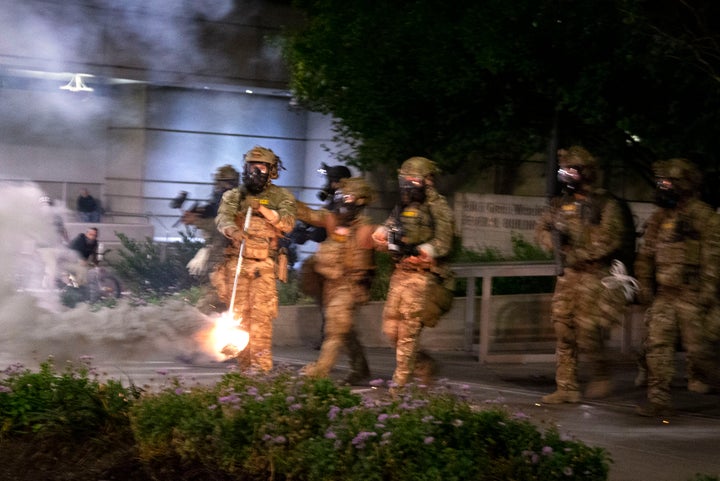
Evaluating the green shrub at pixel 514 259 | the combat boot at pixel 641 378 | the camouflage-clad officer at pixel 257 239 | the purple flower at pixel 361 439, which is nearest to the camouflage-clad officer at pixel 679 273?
the combat boot at pixel 641 378

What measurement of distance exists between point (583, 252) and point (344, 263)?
1.83m

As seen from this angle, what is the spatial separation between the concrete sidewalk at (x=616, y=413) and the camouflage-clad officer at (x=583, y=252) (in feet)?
1.73

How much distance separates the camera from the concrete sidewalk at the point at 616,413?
689 cm

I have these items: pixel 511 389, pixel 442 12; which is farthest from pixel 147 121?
pixel 511 389

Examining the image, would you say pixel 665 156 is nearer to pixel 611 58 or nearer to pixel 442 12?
pixel 611 58

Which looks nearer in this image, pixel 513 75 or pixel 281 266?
pixel 281 266

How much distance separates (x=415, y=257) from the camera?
28.6 feet

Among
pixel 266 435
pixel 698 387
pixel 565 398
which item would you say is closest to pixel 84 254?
pixel 565 398

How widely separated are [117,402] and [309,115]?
16168mm

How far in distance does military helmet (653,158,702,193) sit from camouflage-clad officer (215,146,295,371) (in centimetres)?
287

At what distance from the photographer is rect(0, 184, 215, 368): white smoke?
10.6 m

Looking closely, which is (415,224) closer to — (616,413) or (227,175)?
(616,413)

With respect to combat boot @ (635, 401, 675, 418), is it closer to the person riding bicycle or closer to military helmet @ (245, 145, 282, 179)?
military helmet @ (245, 145, 282, 179)

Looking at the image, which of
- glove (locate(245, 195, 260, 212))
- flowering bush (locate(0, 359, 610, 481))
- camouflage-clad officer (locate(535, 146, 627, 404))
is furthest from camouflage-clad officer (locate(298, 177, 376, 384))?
flowering bush (locate(0, 359, 610, 481))
